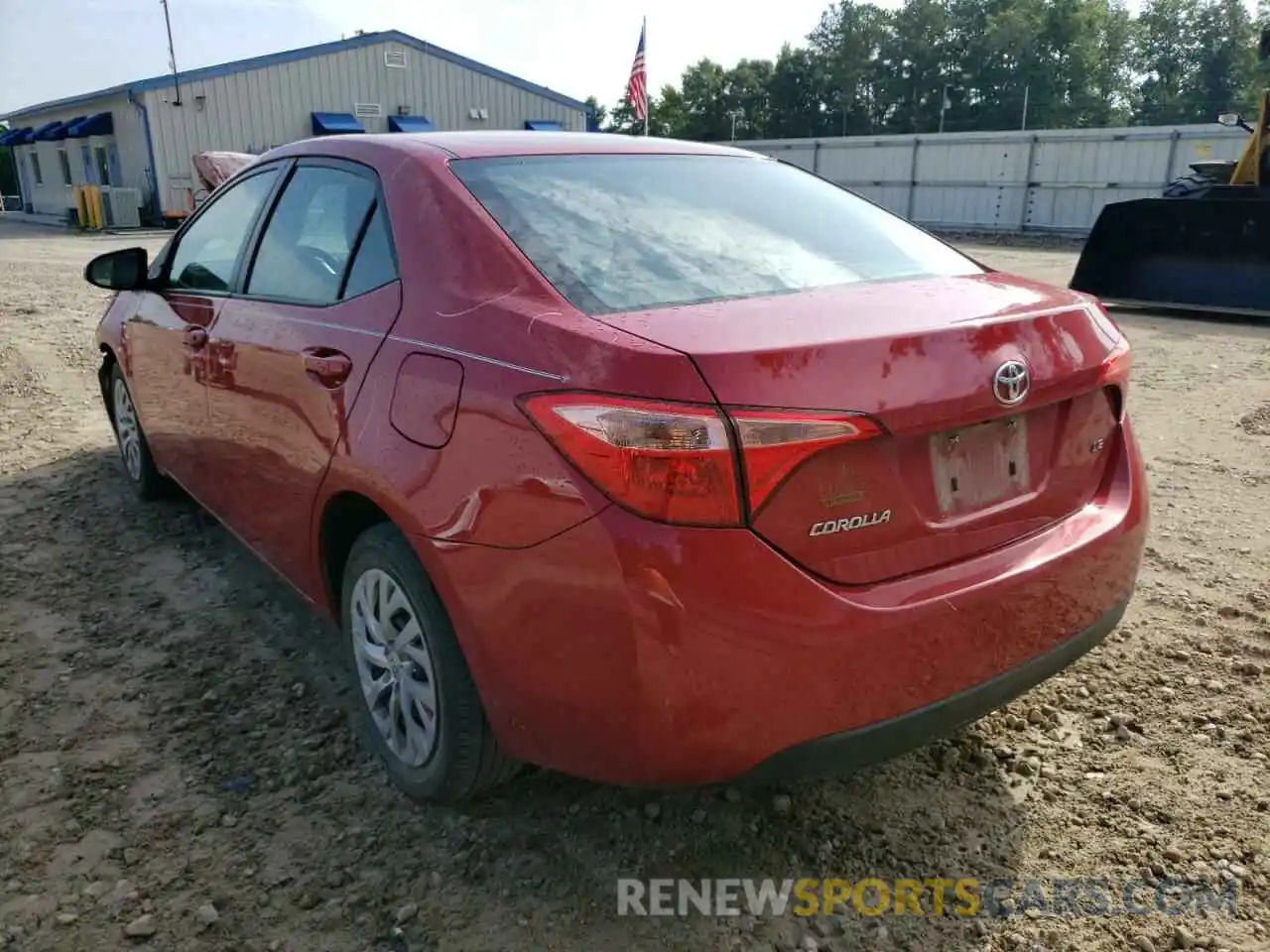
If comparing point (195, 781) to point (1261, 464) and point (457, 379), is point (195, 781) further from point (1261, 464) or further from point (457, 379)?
point (1261, 464)

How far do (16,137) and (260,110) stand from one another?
1445 cm

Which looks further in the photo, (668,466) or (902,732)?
(902,732)

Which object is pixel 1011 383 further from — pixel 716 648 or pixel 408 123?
pixel 408 123

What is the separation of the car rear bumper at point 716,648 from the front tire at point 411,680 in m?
0.12

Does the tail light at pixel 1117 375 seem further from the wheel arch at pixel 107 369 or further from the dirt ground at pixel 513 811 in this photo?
the wheel arch at pixel 107 369

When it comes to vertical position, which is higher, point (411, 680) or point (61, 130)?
point (61, 130)

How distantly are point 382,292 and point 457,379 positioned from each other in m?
0.51

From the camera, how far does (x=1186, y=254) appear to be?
1017 cm

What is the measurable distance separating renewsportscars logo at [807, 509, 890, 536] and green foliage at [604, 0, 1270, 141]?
66034 mm

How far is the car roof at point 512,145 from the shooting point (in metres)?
2.73

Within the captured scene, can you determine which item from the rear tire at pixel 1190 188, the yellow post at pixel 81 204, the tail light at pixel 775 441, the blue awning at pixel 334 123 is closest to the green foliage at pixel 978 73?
the blue awning at pixel 334 123

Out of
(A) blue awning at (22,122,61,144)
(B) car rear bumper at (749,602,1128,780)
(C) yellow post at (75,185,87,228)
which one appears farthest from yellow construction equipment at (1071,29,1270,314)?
(A) blue awning at (22,122,61,144)

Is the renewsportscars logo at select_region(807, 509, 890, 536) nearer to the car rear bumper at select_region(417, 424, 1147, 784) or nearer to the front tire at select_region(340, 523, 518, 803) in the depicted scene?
the car rear bumper at select_region(417, 424, 1147, 784)

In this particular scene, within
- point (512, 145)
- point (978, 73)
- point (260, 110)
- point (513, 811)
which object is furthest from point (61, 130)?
point (978, 73)
